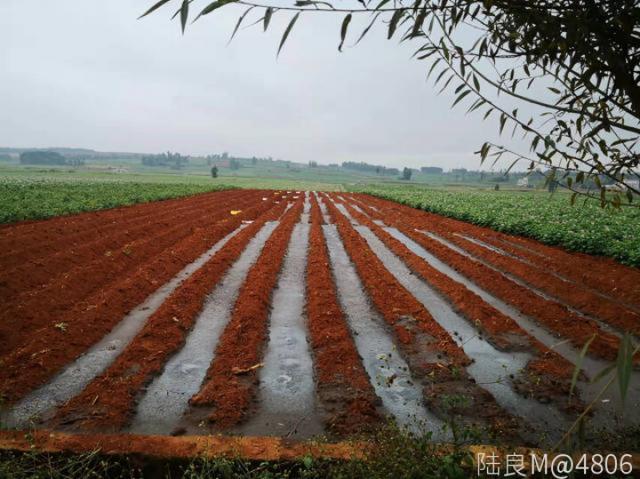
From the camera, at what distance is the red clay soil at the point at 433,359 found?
3.64 m

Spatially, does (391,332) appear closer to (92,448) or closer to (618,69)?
(92,448)

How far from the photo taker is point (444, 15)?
2385 mm

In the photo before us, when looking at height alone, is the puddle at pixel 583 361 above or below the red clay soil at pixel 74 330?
above

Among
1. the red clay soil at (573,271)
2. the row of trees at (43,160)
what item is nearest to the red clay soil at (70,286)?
the red clay soil at (573,271)

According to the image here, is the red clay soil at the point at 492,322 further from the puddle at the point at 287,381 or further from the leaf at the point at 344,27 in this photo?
the leaf at the point at 344,27

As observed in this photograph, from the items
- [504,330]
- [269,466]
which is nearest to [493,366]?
[504,330]

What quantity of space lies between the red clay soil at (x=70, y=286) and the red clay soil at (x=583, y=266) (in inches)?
360

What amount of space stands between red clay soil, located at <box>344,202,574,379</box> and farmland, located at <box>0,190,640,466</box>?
3cm

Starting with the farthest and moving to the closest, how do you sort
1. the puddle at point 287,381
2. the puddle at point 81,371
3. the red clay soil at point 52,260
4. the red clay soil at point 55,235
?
the red clay soil at point 55,235 → the red clay soil at point 52,260 → the puddle at point 81,371 → the puddle at point 287,381

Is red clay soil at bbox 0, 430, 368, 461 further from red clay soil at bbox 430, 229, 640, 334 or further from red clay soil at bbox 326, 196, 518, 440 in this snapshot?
red clay soil at bbox 430, 229, 640, 334

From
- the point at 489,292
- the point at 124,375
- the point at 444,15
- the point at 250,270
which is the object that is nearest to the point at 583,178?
the point at 444,15

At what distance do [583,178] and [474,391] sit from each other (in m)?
2.50

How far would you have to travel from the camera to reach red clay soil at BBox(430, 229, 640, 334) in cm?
625

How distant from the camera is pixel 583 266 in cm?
930
